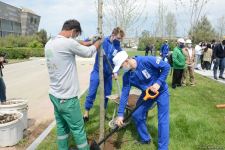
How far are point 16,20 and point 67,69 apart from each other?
67.1 meters

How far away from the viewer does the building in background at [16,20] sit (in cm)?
5928

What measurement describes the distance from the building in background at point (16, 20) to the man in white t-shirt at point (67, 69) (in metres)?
58.3

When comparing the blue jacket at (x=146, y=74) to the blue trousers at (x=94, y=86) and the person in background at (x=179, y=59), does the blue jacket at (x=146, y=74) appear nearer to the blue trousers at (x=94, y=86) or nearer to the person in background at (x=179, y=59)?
the blue trousers at (x=94, y=86)

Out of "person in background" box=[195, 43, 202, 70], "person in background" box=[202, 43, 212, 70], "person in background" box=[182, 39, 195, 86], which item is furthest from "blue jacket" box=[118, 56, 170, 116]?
"person in background" box=[195, 43, 202, 70]

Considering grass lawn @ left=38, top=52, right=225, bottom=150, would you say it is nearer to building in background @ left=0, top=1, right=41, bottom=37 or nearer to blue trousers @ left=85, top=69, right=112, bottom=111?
blue trousers @ left=85, top=69, right=112, bottom=111

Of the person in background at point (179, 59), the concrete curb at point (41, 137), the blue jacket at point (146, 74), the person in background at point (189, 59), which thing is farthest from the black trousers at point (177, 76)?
the blue jacket at point (146, 74)

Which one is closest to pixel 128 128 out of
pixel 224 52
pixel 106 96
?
pixel 106 96

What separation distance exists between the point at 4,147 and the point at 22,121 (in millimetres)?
598

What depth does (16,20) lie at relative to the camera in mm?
66750

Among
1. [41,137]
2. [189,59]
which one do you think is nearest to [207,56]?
[189,59]

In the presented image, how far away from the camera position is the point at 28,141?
5438mm

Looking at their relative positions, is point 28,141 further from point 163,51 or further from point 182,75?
point 163,51

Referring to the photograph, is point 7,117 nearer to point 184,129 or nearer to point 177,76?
point 184,129

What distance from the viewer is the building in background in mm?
59281
